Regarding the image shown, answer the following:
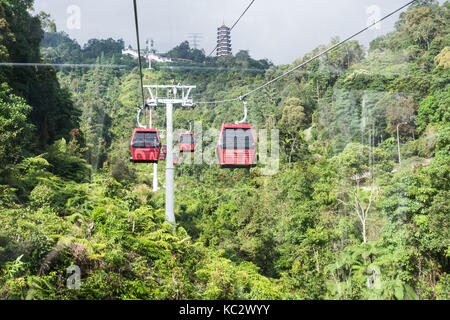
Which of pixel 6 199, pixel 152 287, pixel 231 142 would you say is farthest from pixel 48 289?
pixel 231 142

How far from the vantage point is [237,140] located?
26.6 feet

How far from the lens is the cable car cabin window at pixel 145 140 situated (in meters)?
9.55

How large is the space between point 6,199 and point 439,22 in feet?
112

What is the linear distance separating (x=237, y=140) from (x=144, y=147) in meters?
2.68

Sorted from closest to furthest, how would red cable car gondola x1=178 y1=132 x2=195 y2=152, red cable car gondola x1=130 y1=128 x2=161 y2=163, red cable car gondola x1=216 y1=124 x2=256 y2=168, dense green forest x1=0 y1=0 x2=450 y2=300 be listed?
dense green forest x1=0 y1=0 x2=450 y2=300 < red cable car gondola x1=216 y1=124 x2=256 y2=168 < red cable car gondola x1=130 y1=128 x2=161 y2=163 < red cable car gondola x1=178 y1=132 x2=195 y2=152

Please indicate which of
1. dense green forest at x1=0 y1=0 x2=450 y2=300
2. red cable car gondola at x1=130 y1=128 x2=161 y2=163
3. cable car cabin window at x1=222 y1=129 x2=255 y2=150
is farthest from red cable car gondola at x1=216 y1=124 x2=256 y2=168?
red cable car gondola at x1=130 y1=128 x2=161 y2=163

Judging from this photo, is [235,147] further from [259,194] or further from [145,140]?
[259,194]

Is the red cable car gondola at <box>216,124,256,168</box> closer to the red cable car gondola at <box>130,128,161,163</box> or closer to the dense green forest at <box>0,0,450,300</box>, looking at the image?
the dense green forest at <box>0,0,450,300</box>

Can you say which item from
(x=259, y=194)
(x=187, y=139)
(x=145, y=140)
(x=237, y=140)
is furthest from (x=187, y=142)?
(x=259, y=194)

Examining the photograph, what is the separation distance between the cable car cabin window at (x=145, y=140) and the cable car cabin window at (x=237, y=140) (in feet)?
7.52

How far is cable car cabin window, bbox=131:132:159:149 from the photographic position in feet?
31.3

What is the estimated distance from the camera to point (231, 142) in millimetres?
8094

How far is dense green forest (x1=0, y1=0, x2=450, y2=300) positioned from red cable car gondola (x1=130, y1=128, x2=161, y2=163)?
124 centimetres

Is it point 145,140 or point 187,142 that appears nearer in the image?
point 145,140
